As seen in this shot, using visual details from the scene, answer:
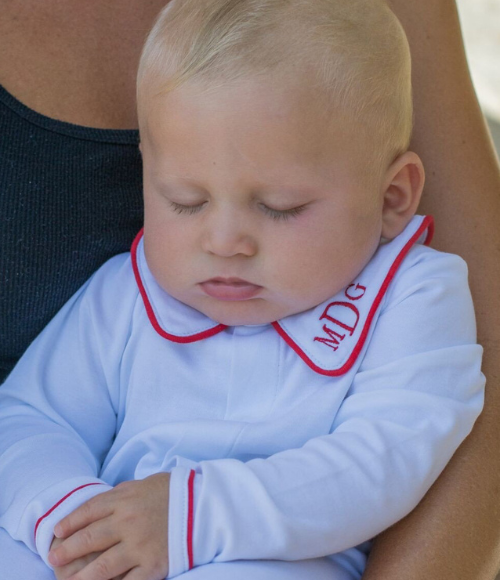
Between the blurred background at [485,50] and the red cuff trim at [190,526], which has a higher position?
the red cuff trim at [190,526]

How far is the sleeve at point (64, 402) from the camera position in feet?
4.16

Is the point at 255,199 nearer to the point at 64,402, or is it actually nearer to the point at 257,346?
the point at 257,346

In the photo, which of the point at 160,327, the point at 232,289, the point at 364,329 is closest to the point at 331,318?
the point at 364,329

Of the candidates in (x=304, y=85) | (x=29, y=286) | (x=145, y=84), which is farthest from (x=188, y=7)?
(x=29, y=286)

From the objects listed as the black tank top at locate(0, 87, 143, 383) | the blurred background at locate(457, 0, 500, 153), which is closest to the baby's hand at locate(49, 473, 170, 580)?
the black tank top at locate(0, 87, 143, 383)

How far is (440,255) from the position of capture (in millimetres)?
1353

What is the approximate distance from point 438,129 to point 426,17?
0.24 meters

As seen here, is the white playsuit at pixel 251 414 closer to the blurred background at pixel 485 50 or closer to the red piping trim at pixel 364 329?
the red piping trim at pixel 364 329

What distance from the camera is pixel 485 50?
16.1ft

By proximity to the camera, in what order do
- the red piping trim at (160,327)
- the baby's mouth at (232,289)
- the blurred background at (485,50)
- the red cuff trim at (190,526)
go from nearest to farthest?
the red cuff trim at (190,526) → the baby's mouth at (232,289) → the red piping trim at (160,327) → the blurred background at (485,50)

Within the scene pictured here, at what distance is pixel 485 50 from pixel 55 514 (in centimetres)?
437

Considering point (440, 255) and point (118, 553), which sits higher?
point (440, 255)

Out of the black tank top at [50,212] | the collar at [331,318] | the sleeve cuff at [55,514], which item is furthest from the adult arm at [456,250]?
the black tank top at [50,212]

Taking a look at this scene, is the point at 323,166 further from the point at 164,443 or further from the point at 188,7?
the point at 164,443
